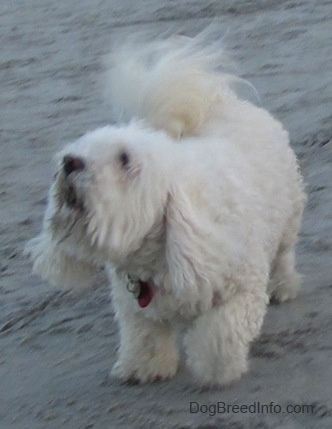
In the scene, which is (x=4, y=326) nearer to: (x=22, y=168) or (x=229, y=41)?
(x=22, y=168)

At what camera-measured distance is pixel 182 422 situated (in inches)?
145

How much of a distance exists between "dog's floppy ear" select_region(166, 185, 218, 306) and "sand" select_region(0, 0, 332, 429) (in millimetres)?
525

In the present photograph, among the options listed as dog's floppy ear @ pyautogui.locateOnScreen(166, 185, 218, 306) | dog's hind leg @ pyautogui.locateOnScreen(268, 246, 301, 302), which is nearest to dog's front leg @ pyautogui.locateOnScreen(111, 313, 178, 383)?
dog's floppy ear @ pyautogui.locateOnScreen(166, 185, 218, 306)

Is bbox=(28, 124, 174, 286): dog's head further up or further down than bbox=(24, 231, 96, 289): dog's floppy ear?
further up

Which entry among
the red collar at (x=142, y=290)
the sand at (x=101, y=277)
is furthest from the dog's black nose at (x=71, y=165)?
the sand at (x=101, y=277)

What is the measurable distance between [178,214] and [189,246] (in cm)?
10

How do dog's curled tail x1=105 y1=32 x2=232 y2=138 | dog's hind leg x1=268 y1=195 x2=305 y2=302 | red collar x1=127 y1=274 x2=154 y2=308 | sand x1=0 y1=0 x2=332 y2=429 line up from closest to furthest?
red collar x1=127 y1=274 x2=154 y2=308 → sand x1=0 y1=0 x2=332 y2=429 → dog's curled tail x1=105 y1=32 x2=232 y2=138 → dog's hind leg x1=268 y1=195 x2=305 y2=302

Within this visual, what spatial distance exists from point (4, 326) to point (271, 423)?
1307 mm

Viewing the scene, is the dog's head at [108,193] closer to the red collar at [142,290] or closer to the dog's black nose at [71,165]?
the dog's black nose at [71,165]

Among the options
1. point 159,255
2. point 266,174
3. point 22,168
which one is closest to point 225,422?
point 159,255

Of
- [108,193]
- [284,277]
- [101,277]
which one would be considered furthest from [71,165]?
[101,277]

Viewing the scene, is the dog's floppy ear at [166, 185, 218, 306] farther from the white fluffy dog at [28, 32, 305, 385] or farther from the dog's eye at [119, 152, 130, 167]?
the dog's eye at [119, 152, 130, 167]

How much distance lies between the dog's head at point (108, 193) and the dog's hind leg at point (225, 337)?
0.41m

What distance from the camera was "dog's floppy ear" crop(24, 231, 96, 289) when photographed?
360 centimetres
